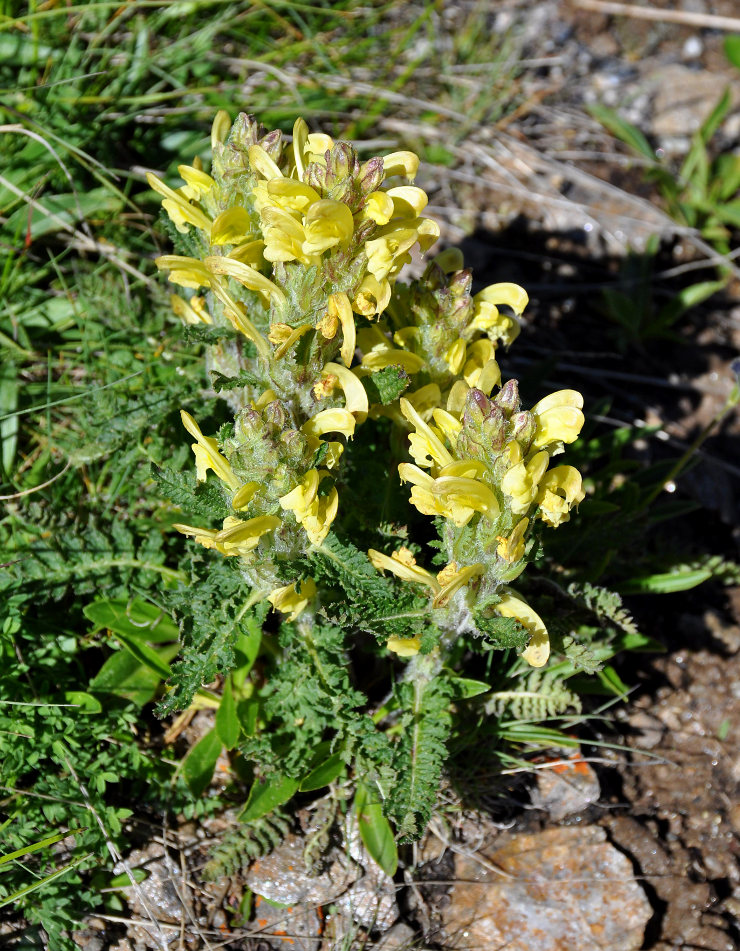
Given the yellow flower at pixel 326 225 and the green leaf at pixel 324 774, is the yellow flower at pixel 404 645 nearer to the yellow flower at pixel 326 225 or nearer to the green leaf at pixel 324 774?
the green leaf at pixel 324 774

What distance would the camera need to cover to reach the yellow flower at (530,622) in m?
2.34

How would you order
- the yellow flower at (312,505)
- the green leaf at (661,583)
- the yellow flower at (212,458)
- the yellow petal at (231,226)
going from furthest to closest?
the green leaf at (661,583) → the yellow petal at (231,226) → the yellow flower at (212,458) → the yellow flower at (312,505)

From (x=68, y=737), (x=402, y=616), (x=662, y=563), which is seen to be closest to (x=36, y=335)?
(x=68, y=737)

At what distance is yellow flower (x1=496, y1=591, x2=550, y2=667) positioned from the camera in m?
2.34

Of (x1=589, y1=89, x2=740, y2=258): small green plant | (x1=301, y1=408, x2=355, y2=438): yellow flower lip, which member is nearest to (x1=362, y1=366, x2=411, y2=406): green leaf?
(x1=301, y1=408, x2=355, y2=438): yellow flower lip

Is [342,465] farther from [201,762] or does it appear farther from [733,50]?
[733,50]

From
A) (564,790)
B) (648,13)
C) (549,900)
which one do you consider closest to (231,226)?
(564,790)

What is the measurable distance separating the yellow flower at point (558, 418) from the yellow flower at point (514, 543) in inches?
9.4

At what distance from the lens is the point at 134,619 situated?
288 cm

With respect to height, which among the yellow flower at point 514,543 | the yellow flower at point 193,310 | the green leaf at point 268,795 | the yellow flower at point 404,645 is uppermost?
the yellow flower at point 193,310

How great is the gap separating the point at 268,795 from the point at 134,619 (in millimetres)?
753

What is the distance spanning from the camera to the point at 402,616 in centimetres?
233

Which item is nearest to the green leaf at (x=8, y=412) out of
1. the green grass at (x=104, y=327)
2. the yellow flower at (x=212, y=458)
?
the green grass at (x=104, y=327)

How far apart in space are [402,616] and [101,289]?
1.97 meters
